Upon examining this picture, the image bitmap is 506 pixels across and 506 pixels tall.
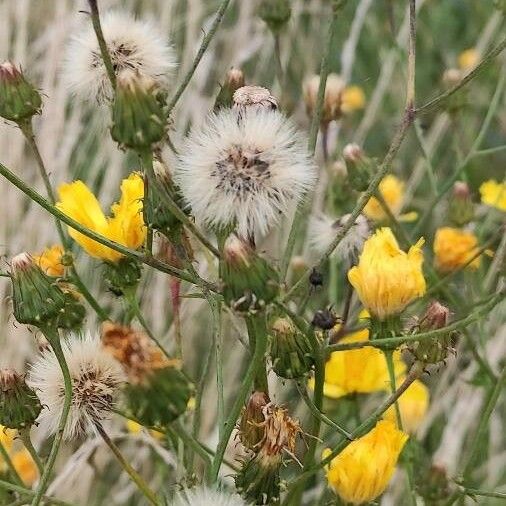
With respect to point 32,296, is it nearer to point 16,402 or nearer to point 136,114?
point 16,402

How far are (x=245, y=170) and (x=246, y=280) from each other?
165 millimetres

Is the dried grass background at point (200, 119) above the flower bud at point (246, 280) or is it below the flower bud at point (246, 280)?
above

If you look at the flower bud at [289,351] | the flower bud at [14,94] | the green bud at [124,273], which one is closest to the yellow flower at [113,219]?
the green bud at [124,273]

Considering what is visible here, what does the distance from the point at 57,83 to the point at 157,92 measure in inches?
70.8

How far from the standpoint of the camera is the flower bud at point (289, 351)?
1.03 metres

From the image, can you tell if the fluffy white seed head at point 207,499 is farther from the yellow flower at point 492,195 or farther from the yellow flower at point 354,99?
the yellow flower at point 354,99

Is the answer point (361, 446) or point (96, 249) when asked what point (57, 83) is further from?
point (361, 446)

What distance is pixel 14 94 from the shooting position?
120 centimetres

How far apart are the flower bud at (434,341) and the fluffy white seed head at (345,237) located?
289mm

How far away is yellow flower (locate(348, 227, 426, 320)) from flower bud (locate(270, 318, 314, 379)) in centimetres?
16

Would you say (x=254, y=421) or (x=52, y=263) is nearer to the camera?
(x=254, y=421)

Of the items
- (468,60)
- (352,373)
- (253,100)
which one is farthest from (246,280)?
(468,60)

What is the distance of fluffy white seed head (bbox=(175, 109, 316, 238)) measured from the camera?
989 millimetres

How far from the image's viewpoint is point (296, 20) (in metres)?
3.08
